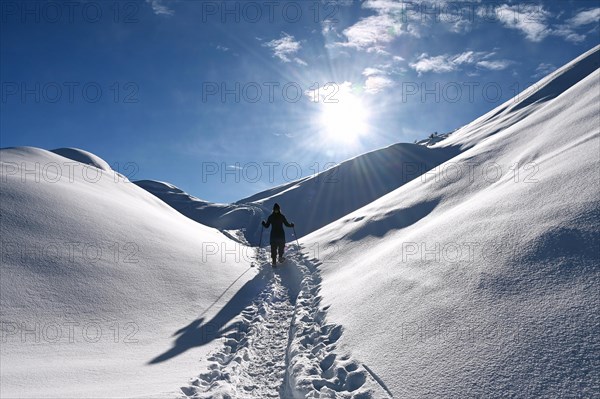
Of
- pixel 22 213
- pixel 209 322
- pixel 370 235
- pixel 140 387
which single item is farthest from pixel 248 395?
pixel 370 235

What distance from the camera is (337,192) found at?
51.4 m

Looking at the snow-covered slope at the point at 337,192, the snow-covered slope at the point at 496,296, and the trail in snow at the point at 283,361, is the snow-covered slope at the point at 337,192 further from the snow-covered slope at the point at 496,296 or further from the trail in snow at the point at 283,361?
the snow-covered slope at the point at 496,296

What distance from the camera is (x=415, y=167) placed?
53.6m

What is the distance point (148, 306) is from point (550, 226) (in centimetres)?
753

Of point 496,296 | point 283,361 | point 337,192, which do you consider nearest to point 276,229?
point 283,361

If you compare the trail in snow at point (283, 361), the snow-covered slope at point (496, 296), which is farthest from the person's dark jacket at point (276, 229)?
the trail in snow at point (283, 361)

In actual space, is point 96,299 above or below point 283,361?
above

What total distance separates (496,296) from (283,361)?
3369 mm

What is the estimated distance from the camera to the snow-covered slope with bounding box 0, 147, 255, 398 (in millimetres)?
4750

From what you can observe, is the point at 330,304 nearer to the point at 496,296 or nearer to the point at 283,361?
the point at 283,361

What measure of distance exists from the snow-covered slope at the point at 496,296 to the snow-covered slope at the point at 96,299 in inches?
114

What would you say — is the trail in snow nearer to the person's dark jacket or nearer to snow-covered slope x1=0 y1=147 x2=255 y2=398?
snow-covered slope x1=0 y1=147 x2=255 y2=398

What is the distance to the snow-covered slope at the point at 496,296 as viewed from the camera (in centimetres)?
349

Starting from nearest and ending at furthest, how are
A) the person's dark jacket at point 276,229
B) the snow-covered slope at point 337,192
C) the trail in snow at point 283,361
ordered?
the trail in snow at point 283,361 < the person's dark jacket at point 276,229 < the snow-covered slope at point 337,192
